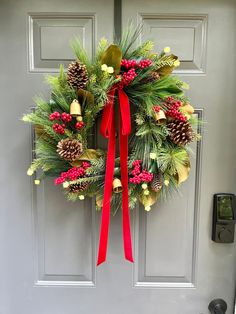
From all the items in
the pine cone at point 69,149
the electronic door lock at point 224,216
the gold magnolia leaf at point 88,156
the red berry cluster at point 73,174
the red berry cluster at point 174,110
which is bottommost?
the electronic door lock at point 224,216

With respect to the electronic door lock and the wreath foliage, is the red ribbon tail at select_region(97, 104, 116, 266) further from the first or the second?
the electronic door lock

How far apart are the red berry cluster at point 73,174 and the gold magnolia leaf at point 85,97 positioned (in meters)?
0.19

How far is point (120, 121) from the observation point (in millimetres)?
916

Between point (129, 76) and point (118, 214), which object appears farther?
point (118, 214)

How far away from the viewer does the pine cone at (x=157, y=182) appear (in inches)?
34.1

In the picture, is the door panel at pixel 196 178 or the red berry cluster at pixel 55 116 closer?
the red berry cluster at pixel 55 116

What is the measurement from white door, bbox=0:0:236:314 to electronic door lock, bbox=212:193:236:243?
3 centimetres

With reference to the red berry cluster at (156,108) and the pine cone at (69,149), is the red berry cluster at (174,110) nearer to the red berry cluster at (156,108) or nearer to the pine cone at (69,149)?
the red berry cluster at (156,108)

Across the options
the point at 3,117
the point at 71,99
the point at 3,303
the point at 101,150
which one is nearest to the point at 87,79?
the point at 71,99

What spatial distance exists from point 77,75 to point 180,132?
34 cm

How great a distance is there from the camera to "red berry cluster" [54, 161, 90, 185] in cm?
86

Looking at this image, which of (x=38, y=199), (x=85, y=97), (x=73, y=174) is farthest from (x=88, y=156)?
(x=38, y=199)

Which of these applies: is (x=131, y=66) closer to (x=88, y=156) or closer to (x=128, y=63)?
(x=128, y=63)

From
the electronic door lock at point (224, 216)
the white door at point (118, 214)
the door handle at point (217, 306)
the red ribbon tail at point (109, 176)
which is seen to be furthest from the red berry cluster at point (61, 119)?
the door handle at point (217, 306)
